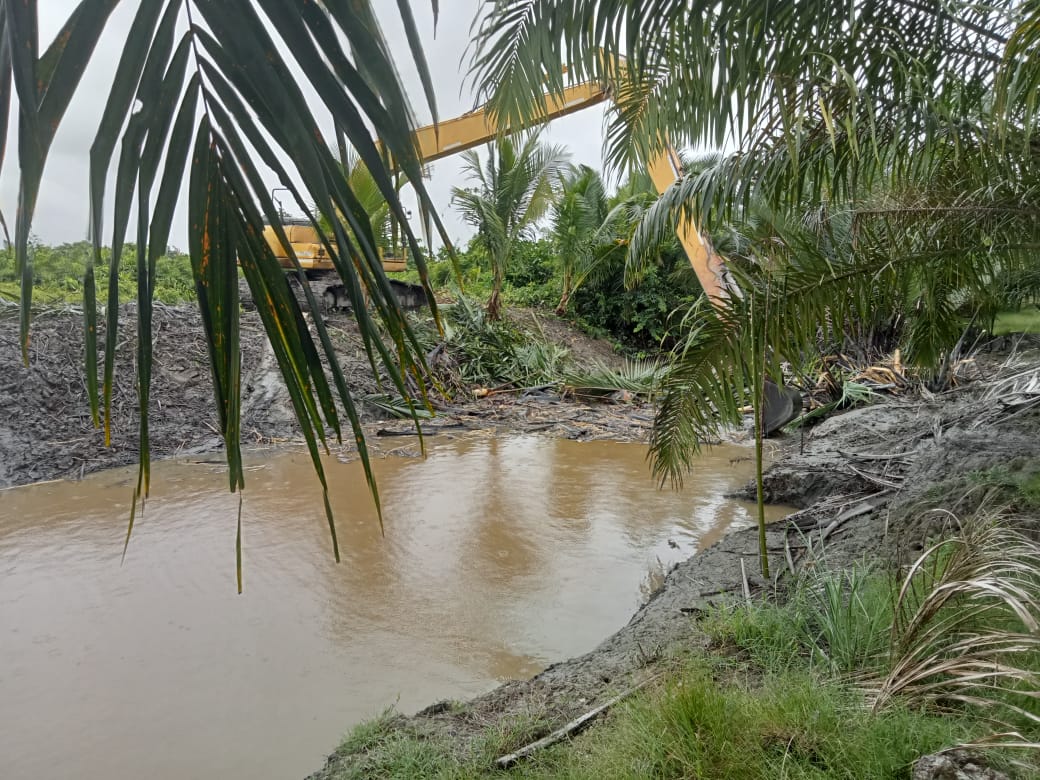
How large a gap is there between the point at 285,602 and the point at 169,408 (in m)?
4.75

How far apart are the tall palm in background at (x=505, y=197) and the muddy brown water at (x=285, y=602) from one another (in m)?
6.41

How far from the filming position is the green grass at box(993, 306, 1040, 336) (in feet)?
26.5

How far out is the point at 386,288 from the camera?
0.64 metres

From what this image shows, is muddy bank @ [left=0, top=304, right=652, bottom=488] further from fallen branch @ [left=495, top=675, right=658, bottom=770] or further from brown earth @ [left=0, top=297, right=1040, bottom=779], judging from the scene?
fallen branch @ [left=495, top=675, right=658, bottom=770]

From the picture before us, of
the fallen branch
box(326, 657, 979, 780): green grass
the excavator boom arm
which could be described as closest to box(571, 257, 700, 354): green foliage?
the excavator boom arm

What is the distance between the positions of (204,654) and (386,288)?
2.61 meters

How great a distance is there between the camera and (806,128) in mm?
3059

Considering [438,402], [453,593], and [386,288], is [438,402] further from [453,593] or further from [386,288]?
[386,288]

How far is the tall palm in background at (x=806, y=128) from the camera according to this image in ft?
8.27

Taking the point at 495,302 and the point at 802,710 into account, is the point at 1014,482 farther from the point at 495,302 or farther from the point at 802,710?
the point at 495,302

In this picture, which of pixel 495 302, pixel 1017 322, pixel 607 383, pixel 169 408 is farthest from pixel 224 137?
pixel 495 302

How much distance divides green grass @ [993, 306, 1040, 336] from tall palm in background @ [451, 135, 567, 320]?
22.2ft

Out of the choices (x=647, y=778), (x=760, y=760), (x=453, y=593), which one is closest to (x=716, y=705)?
(x=760, y=760)

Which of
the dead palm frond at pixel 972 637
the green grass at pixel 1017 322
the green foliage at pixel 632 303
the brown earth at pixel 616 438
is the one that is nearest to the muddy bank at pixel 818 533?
the brown earth at pixel 616 438
